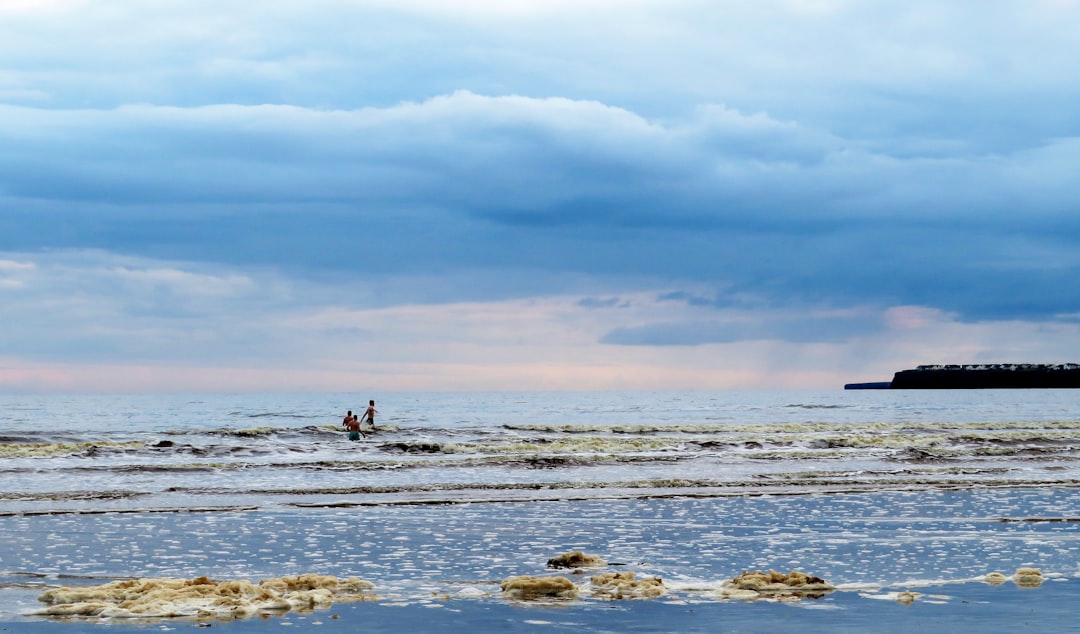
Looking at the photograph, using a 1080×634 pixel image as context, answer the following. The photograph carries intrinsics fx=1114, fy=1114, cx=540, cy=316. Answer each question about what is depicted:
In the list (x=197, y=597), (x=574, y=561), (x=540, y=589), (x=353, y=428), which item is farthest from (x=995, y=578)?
(x=353, y=428)

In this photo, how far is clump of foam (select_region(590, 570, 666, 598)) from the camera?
13.3 metres

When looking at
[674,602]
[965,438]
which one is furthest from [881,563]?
[965,438]

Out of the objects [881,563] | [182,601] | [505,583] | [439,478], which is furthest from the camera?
[439,478]

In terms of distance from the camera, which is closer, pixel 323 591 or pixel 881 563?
pixel 323 591

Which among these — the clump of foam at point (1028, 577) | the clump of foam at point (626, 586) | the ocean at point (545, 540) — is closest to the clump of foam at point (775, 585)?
the ocean at point (545, 540)

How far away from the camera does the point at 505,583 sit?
45.0 feet

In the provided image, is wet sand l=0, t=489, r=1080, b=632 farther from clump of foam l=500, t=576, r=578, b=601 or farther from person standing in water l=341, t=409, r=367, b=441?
person standing in water l=341, t=409, r=367, b=441

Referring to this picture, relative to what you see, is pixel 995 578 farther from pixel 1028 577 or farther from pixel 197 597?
pixel 197 597

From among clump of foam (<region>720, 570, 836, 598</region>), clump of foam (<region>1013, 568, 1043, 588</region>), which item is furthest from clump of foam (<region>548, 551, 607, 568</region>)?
clump of foam (<region>1013, 568, 1043, 588</region>)

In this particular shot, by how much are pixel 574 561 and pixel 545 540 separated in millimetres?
3033

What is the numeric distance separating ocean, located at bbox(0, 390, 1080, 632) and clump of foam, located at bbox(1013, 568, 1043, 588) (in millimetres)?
32

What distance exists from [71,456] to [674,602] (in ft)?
113

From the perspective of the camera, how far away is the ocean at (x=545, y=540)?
484 inches

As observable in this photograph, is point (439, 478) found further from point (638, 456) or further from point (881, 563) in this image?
point (881, 563)
